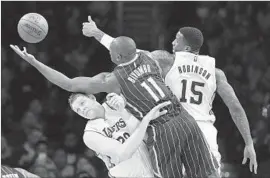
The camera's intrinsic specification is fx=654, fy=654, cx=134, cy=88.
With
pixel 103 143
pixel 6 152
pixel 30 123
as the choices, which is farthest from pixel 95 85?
pixel 30 123

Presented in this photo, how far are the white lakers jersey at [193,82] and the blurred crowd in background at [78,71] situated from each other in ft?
12.7

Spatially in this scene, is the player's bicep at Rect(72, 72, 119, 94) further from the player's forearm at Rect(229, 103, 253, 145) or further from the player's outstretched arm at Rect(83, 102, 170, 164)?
the player's forearm at Rect(229, 103, 253, 145)

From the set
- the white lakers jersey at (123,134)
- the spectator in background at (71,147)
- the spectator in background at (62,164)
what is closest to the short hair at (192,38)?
the white lakers jersey at (123,134)

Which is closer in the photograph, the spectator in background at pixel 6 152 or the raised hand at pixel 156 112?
the raised hand at pixel 156 112

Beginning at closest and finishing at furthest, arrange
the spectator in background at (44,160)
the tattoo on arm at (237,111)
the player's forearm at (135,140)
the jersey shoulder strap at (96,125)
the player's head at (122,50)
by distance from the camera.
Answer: the player's forearm at (135,140), the jersey shoulder strap at (96,125), the player's head at (122,50), the tattoo on arm at (237,111), the spectator in background at (44,160)

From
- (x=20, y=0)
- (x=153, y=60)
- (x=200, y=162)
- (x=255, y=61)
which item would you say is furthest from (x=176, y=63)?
(x=20, y=0)

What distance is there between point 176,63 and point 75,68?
16.6ft

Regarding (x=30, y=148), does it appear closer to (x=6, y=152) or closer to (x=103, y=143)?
(x=6, y=152)

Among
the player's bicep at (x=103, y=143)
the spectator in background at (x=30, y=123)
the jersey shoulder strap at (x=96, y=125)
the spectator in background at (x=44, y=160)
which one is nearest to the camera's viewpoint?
the player's bicep at (x=103, y=143)

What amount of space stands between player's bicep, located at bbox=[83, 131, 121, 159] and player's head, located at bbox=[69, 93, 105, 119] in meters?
0.19

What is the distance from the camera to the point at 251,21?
1170 centimetres

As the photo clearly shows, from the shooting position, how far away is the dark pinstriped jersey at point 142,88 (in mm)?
6023

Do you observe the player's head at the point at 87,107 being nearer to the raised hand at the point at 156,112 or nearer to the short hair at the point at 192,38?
the raised hand at the point at 156,112

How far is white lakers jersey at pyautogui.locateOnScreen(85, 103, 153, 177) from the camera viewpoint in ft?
19.6
